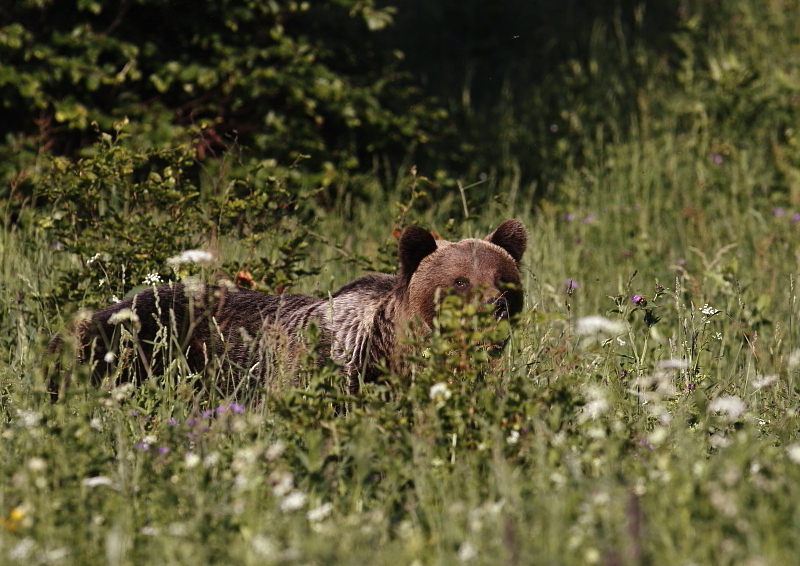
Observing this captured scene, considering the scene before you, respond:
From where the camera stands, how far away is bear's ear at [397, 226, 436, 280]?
17.6ft

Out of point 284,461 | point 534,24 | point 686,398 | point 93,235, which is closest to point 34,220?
point 93,235

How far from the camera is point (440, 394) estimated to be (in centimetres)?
366

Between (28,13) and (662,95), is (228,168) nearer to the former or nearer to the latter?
(28,13)

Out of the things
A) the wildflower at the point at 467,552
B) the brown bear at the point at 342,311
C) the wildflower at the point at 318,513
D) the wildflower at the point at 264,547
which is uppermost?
the wildflower at the point at 264,547

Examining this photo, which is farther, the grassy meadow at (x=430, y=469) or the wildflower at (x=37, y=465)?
the wildflower at (x=37, y=465)

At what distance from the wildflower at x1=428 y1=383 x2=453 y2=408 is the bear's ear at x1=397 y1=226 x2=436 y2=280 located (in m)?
1.69

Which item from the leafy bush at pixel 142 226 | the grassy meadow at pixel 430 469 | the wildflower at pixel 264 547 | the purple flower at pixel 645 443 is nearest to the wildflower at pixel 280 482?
the grassy meadow at pixel 430 469

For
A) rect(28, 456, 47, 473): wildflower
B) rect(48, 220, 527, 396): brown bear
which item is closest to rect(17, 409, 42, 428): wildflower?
rect(28, 456, 47, 473): wildflower

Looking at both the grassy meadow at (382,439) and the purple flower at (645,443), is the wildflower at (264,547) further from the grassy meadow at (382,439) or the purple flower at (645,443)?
the purple flower at (645,443)

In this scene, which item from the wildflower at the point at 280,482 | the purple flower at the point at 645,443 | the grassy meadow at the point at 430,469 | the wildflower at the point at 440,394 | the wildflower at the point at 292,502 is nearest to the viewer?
the grassy meadow at the point at 430,469

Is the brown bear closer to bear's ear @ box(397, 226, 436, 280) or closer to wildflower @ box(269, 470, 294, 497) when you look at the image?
bear's ear @ box(397, 226, 436, 280)

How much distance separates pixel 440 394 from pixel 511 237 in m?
2.18

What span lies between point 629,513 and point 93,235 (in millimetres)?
4367

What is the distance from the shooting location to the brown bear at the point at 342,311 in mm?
5387
